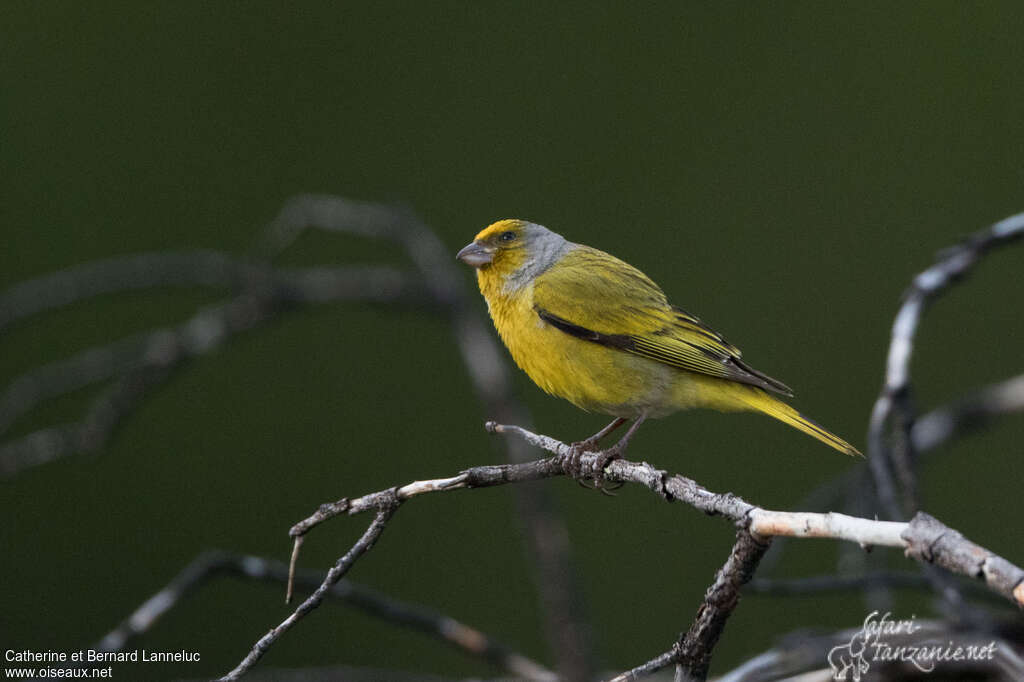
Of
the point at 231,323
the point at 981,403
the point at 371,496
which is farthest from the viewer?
the point at 231,323

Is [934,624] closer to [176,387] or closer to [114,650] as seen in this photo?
[114,650]

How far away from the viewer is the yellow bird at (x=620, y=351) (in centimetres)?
323

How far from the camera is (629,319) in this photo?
3.34 m

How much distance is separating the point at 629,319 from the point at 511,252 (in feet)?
1.71

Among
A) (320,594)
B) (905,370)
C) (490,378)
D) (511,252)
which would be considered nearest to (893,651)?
(905,370)

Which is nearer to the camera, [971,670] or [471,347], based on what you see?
[971,670]

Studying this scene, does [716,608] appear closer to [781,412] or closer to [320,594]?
[320,594]

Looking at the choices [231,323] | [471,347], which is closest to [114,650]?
[471,347]

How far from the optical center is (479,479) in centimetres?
176

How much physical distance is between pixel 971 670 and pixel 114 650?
1786mm

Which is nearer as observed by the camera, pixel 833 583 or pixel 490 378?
pixel 833 583

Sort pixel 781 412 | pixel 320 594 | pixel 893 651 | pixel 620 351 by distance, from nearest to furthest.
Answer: pixel 320 594
pixel 893 651
pixel 781 412
pixel 620 351

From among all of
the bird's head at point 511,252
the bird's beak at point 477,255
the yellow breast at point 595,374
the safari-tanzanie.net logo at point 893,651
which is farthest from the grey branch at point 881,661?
the bird's beak at point 477,255

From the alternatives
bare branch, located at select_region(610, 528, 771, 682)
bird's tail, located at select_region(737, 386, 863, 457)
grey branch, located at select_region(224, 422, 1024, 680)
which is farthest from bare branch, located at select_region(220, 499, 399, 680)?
bird's tail, located at select_region(737, 386, 863, 457)
